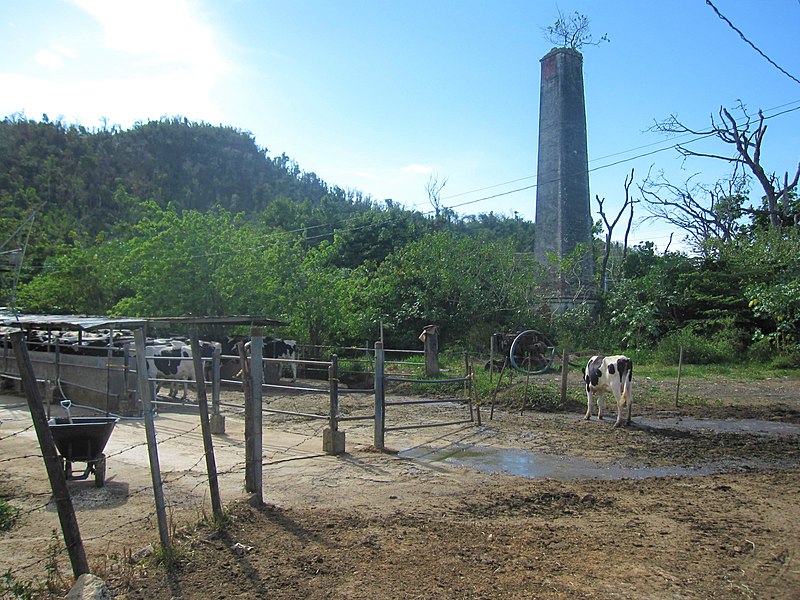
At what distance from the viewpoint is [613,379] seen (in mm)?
10945

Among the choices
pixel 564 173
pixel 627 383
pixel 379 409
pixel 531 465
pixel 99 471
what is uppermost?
pixel 564 173

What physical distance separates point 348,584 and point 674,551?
7.70 ft

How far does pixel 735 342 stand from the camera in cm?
1939

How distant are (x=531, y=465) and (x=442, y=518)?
2727 millimetres

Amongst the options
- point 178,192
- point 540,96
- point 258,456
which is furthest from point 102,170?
point 258,456

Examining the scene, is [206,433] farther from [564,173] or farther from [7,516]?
[564,173]

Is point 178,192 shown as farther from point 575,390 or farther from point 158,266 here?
point 575,390

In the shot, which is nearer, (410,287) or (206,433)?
(206,433)

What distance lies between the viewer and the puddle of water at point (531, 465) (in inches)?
285

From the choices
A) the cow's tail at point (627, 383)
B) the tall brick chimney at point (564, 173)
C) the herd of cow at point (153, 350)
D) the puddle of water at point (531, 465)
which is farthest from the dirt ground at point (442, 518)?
the tall brick chimney at point (564, 173)

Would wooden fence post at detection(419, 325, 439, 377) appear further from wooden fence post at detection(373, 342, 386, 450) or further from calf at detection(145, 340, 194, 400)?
wooden fence post at detection(373, 342, 386, 450)

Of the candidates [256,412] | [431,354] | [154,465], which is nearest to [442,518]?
[256,412]

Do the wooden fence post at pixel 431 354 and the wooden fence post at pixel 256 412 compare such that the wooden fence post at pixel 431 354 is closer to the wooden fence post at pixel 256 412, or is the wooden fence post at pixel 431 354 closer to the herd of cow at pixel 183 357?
the herd of cow at pixel 183 357

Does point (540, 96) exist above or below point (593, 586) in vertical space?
above
